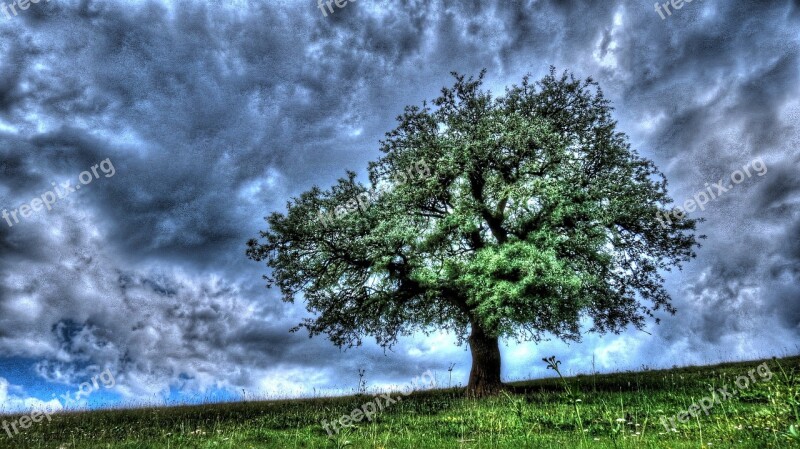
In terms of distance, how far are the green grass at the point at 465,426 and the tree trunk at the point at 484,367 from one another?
240cm

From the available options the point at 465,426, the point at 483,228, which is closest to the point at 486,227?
the point at 483,228

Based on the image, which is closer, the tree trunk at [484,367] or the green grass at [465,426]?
the green grass at [465,426]

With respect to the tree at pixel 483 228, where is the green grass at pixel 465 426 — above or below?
below

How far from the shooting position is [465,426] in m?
13.5

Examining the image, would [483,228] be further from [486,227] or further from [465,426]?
[465,426]

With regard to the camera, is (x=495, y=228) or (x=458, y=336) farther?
(x=458, y=336)

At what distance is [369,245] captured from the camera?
21.9 metres

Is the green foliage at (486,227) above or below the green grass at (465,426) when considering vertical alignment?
above

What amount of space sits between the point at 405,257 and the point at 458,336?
6.58 meters

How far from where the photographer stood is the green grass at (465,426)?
9.84 meters

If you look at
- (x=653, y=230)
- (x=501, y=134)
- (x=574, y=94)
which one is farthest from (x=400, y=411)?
(x=574, y=94)

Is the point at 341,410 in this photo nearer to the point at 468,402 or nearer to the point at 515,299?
the point at 468,402

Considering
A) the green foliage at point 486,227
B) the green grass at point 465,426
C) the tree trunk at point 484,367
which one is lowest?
the green grass at point 465,426

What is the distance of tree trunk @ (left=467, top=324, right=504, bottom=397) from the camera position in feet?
75.0
